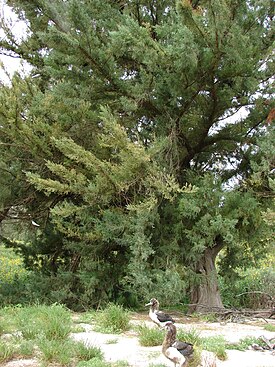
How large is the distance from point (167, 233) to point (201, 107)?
230cm


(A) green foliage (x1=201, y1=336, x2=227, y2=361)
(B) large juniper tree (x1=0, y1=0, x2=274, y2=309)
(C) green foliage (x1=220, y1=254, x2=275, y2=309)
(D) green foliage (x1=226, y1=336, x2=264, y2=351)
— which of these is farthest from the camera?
(C) green foliage (x1=220, y1=254, x2=275, y2=309)

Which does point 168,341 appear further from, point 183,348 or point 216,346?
point 216,346

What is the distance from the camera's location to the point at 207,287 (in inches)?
303

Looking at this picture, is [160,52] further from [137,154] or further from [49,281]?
[49,281]

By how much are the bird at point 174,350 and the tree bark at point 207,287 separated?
4143mm

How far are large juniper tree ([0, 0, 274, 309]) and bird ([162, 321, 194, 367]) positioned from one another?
8.72ft

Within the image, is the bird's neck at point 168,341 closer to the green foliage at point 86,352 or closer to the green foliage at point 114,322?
the green foliage at point 86,352

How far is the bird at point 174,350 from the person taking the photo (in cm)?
314

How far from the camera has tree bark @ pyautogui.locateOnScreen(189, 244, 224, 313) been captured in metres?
7.56

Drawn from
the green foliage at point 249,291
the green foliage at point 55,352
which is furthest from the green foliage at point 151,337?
the green foliage at point 249,291

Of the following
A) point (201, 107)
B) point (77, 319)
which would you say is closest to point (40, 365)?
point (77, 319)

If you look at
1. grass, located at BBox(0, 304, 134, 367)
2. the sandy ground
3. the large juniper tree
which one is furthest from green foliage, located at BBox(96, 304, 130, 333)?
the large juniper tree

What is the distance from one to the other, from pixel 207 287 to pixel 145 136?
9.74 feet

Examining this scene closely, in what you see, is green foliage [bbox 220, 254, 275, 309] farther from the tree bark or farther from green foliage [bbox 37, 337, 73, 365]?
green foliage [bbox 37, 337, 73, 365]
